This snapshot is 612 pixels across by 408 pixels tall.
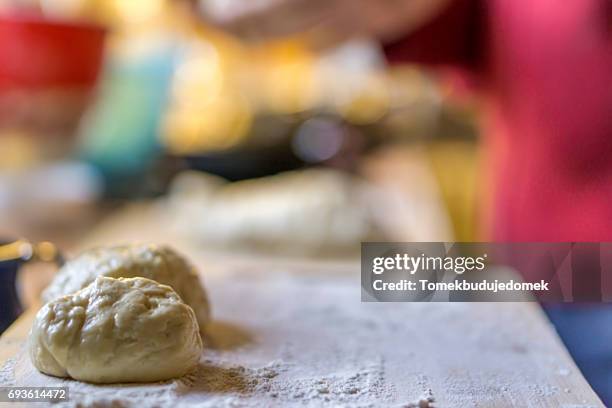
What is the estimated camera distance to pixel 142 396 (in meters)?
0.55

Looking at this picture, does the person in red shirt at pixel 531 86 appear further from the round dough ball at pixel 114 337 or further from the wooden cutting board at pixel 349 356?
the round dough ball at pixel 114 337

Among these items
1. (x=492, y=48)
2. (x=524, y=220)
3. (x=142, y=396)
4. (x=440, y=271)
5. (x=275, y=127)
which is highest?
(x=275, y=127)

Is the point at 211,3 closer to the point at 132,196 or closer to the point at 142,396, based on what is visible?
the point at 132,196

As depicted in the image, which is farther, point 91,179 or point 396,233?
point 91,179

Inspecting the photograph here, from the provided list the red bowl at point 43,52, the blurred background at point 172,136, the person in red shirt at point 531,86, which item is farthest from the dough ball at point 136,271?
the red bowl at point 43,52

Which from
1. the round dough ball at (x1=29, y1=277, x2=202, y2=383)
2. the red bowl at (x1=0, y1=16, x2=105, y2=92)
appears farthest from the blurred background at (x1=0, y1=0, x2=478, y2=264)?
the round dough ball at (x1=29, y1=277, x2=202, y2=383)

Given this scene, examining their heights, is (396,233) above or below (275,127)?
below

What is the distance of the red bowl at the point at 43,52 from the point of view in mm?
1632

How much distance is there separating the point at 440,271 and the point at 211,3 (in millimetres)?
→ 818

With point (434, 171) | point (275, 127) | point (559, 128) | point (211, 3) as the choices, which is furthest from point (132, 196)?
point (559, 128)

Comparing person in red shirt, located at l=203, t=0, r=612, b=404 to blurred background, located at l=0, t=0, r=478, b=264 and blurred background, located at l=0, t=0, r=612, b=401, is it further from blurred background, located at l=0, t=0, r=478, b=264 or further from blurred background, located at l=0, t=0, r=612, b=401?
blurred background, located at l=0, t=0, r=478, b=264

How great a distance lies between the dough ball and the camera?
73 cm

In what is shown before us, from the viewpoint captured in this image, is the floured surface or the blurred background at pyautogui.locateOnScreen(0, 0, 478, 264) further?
the blurred background at pyautogui.locateOnScreen(0, 0, 478, 264)

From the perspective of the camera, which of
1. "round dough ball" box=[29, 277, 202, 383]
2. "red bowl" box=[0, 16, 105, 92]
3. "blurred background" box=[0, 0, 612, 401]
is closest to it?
"round dough ball" box=[29, 277, 202, 383]
